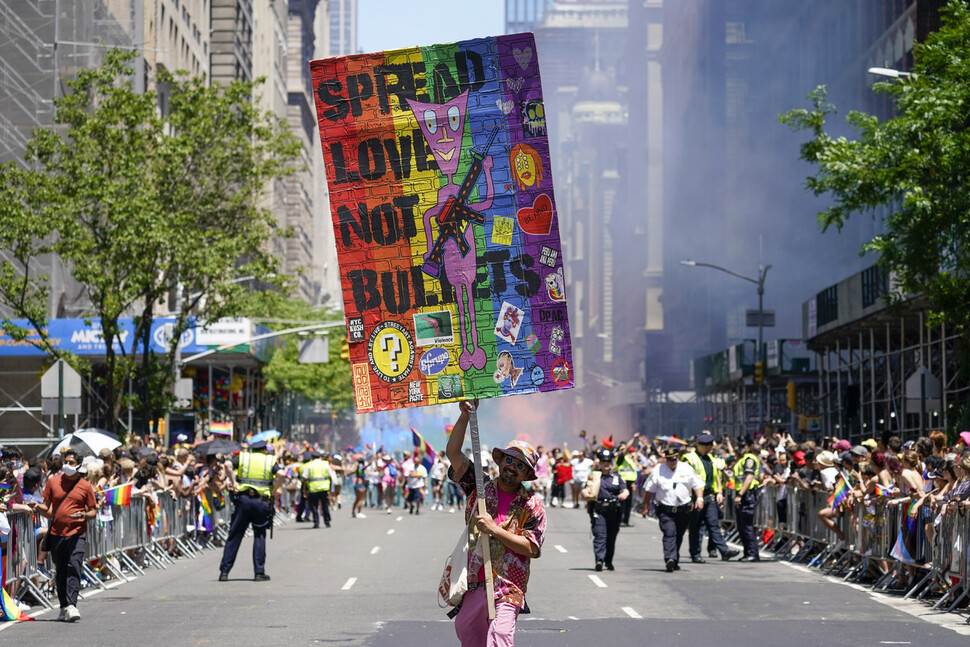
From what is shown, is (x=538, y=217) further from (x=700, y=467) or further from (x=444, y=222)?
(x=700, y=467)

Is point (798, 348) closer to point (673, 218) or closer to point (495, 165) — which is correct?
point (673, 218)

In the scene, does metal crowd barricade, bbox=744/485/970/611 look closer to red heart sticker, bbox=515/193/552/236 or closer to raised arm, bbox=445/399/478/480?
raised arm, bbox=445/399/478/480

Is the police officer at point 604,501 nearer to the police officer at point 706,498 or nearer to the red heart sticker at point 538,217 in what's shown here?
the police officer at point 706,498

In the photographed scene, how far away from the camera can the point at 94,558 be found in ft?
62.4

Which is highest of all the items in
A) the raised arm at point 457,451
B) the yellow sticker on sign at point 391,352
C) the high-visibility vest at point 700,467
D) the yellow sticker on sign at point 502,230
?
the yellow sticker on sign at point 502,230

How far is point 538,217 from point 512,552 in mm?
1832

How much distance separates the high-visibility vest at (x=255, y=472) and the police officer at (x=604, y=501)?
4.25 meters

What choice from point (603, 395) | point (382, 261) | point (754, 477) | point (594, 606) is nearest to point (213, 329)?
point (754, 477)

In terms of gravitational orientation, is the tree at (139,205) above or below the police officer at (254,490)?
above

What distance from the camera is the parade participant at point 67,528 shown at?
15.1m

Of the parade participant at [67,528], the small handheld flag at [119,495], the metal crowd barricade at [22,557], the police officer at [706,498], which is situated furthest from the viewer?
the police officer at [706,498]

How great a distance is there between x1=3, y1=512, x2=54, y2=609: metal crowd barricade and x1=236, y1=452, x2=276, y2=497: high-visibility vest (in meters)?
3.24

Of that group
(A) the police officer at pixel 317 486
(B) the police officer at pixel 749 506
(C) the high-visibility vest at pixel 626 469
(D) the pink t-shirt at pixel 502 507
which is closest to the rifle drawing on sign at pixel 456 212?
(D) the pink t-shirt at pixel 502 507

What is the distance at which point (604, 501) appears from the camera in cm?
2044
